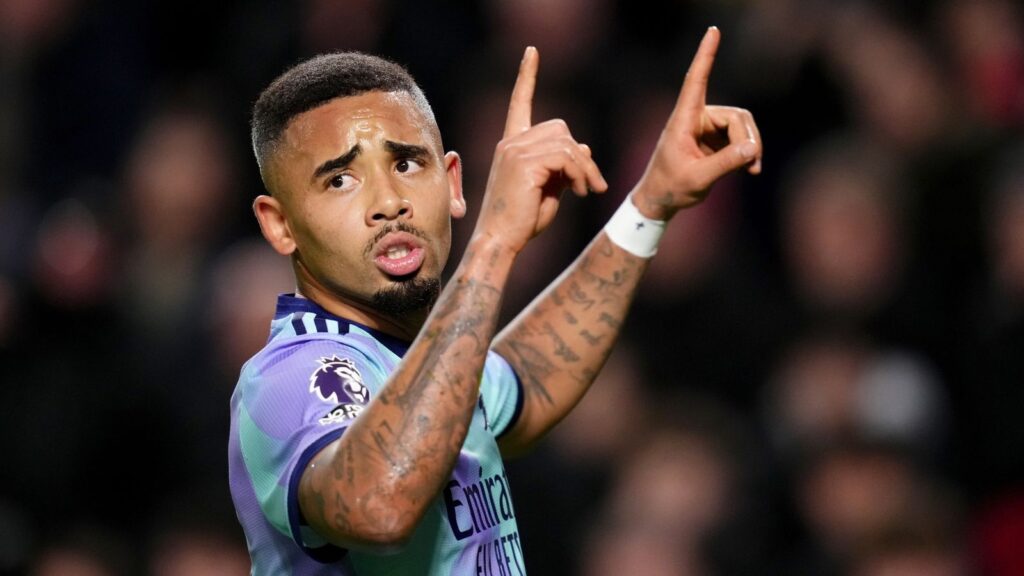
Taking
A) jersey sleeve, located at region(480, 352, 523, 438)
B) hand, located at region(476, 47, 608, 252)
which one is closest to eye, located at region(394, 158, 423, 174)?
hand, located at region(476, 47, 608, 252)

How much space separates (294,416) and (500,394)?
84 centimetres

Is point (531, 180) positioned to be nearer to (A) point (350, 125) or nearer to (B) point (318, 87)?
(A) point (350, 125)

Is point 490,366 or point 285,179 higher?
point 285,179

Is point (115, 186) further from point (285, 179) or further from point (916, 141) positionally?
point (285, 179)

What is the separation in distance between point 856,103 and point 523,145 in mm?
4797

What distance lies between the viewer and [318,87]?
364 centimetres

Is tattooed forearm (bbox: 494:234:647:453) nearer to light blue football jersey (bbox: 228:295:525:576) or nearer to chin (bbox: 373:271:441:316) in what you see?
light blue football jersey (bbox: 228:295:525:576)

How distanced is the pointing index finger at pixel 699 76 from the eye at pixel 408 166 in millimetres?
589

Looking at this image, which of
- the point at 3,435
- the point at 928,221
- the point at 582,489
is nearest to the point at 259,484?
the point at 582,489

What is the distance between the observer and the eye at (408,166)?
3613 millimetres

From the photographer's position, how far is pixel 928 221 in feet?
25.1

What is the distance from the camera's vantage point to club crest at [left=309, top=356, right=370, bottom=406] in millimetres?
3297

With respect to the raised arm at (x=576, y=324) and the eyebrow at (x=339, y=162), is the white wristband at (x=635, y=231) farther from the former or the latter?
the eyebrow at (x=339, y=162)

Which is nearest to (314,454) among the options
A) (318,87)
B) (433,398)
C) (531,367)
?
(433,398)
